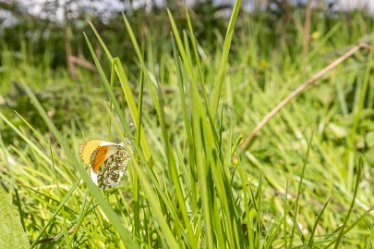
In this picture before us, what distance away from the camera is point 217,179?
1.53 feet

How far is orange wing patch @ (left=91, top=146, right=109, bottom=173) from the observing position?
0.55 m

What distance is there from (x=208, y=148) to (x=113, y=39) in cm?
274

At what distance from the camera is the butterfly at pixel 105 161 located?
553mm

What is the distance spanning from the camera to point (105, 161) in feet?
1.88

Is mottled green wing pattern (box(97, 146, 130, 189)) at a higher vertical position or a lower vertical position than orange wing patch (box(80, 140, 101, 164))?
lower

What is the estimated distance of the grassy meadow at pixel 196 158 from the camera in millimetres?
482

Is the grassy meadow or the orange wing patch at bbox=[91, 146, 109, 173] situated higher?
the orange wing patch at bbox=[91, 146, 109, 173]

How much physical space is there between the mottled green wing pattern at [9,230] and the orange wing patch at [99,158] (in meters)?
0.10

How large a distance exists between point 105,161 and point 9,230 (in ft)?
0.40

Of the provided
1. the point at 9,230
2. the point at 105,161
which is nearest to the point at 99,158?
the point at 105,161

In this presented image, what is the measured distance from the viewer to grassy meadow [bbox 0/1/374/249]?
19.0 inches

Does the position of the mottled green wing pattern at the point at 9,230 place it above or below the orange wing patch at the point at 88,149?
below

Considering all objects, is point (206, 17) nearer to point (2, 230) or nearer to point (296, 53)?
point (296, 53)

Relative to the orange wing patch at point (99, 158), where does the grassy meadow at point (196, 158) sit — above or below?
below
